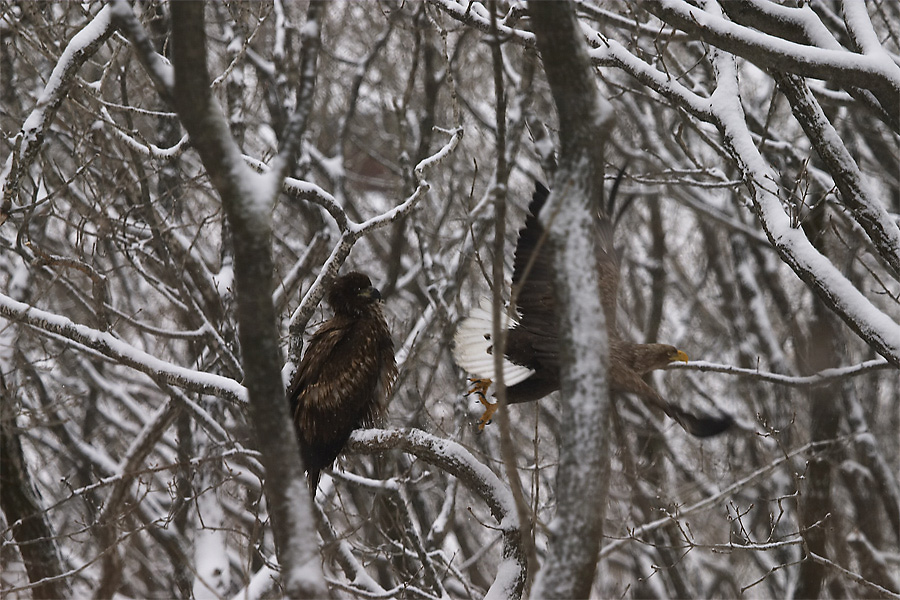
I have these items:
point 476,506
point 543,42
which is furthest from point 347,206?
point 543,42

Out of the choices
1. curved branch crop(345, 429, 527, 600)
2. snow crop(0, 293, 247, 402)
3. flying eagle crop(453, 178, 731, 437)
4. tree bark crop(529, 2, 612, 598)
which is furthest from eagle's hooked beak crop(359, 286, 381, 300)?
tree bark crop(529, 2, 612, 598)

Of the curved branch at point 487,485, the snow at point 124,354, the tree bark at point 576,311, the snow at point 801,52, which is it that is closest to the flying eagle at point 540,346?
the snow at point 801,52

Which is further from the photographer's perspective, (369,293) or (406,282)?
(406,282)

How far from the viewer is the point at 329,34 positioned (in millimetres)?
10219

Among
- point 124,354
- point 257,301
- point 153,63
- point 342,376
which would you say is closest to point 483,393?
point 342,376

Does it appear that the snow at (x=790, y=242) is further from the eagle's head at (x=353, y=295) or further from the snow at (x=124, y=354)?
the snow at (x=124, y=354)

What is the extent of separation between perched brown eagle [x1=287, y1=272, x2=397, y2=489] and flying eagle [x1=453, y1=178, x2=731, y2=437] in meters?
0.81

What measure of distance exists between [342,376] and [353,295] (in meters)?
0.57

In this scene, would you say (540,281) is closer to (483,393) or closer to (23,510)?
(483,393)

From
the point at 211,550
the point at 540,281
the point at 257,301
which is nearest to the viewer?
the point at 257,301

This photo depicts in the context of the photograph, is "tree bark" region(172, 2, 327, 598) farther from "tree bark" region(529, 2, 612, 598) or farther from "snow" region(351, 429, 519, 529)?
"snow" region(351, 429, 519, 529)

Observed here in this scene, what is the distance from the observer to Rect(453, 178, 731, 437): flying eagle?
4863mm

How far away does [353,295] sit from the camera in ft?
16.5

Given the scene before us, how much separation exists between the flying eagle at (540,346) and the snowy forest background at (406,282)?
1.15 ft
